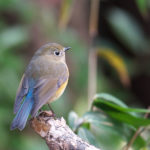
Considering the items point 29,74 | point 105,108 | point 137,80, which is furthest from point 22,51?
point 105,108

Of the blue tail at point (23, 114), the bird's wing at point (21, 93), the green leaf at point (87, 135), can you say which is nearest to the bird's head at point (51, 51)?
the bird's wing at point (21, 93)

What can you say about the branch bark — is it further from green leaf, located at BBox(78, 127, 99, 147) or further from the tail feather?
green leaf, located at BBox(78, 127, 99, 147)

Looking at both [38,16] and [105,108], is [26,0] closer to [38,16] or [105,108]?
[38,16]

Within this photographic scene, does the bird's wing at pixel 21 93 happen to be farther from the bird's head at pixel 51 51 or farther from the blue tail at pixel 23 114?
the bird's head at pixel 51 51

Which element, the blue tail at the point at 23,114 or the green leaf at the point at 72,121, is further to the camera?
the green leaf at the point at 72,121

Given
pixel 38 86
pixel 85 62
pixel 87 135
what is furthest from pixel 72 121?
pixel 85 62

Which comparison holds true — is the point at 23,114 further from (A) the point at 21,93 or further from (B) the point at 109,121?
(B) the point at 109,121
